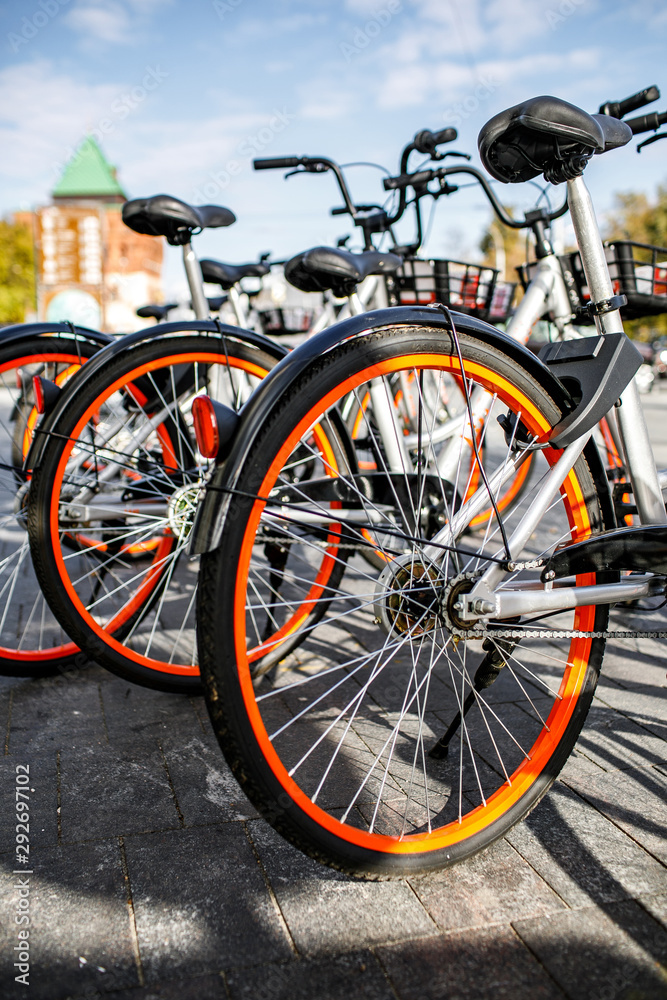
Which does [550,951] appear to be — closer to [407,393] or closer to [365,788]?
[365,788]

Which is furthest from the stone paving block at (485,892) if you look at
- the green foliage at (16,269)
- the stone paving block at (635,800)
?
the green foliage at (16,269)

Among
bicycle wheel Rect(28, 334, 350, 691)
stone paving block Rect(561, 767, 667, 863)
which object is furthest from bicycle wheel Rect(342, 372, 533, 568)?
stone paving block Rect(561, 767, 667, 863)

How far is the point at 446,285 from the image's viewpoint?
13.2ft

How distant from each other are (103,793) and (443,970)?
40.4 inches

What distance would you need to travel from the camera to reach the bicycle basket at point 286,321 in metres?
6.05

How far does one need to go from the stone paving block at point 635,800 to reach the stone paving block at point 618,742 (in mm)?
60

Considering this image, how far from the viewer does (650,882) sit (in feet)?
5.86

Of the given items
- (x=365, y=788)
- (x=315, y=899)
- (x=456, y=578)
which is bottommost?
(x=315, y=899)

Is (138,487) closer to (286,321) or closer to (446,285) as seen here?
(446,285)

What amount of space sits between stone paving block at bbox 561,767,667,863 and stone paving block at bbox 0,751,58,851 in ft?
4.51

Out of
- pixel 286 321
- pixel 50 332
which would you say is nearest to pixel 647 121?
pixel 50 332

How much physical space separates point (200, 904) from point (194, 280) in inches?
100

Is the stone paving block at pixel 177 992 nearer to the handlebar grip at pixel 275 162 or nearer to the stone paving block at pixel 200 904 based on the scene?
the stone paving block at pixel 200 904

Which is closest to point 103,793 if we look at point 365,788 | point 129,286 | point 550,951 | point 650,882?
point 365,788
